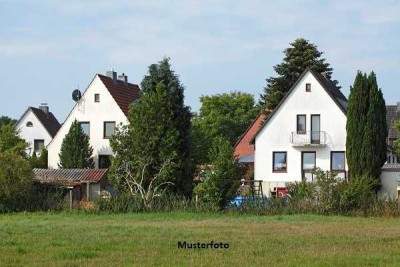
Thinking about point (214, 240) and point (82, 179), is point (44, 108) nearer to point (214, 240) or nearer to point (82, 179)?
point (82, 179)

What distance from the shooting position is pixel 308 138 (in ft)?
164

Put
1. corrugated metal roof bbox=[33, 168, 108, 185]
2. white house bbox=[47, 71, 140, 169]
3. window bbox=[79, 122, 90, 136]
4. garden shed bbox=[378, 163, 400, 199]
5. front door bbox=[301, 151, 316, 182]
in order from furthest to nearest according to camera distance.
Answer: window bbox=[79, 122, 90, 136] < white house bbox=[47, 71, 140, 169] < front door bbox=[301, 151, 316, 182] < corrugated metal roof bbox=[33, 168, 108, 185] < garden shed bbox=[378, 163, 400, 199]

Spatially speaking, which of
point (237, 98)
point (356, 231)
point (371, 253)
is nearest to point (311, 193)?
point (356, 231)

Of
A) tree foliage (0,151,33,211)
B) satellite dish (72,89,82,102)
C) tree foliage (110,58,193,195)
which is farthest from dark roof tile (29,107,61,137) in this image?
tree foliage (0,151,33,211)

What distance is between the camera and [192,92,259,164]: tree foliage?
80375 millimetres

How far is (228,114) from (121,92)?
83.5 feet

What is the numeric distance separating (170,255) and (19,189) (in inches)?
888

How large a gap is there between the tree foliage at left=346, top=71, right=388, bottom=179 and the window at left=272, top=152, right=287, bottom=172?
6.98 metres

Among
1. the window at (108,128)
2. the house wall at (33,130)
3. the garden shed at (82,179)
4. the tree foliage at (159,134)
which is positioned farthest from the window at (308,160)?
the house wall at (33,130)

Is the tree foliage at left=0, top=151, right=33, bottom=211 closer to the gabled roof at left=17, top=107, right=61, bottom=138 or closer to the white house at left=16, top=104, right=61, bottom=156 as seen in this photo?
the white house at left=16, top=104, right=61, bottom=156

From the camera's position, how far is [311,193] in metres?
35.0

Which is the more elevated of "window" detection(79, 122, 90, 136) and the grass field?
"window" detection(79, 122, 90, 136)

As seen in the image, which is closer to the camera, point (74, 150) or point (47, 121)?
point (74, 150)

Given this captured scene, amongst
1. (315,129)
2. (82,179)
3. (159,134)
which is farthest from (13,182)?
(315,129)
